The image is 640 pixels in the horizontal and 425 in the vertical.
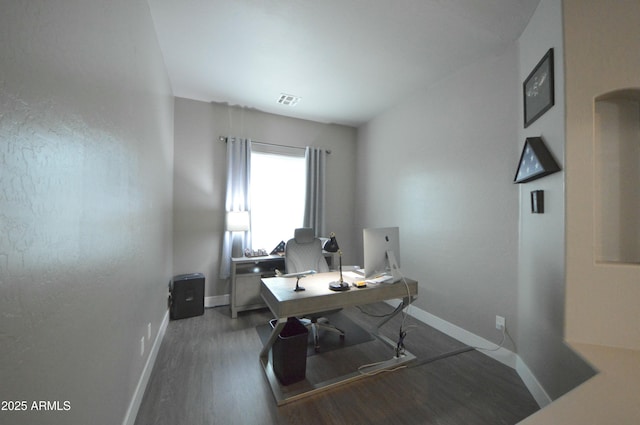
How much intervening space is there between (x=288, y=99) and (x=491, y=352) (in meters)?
3.74

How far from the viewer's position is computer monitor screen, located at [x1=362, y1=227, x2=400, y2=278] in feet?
6.47

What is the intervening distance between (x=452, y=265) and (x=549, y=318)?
106 centimetres

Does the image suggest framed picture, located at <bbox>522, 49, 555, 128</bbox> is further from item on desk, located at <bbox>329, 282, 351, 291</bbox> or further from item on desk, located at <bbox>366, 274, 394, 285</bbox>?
item on desk, located at <bbox>329, 282, 351, 291</bbox>

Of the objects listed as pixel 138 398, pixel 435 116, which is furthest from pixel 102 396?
pixel 435 116

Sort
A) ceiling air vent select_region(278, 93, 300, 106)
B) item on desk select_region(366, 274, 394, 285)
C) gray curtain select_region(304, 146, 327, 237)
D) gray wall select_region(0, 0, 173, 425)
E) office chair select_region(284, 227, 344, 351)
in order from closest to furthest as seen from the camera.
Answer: gray wall select_region(0, 0, 173, 425) < item on desk select_region(366, 274, 394, 285) < office chair select_region(284, 227, 344, 351) < ceiling air vent select_region(278, 93, 300, 106) < gray curtain select_region(304, 146, 327, 237)

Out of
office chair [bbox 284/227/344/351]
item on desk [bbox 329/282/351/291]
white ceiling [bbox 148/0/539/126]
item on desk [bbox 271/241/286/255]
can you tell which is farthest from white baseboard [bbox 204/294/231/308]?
white ceiling [bbox 148/0/539/126]

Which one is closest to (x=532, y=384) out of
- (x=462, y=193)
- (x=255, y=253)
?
(x=462, y=193)

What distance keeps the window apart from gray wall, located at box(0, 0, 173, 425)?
78.6 inches

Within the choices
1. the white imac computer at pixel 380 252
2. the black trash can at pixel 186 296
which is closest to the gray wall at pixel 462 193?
the white imac computer at pixel 380 252

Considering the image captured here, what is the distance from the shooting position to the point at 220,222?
3473mm

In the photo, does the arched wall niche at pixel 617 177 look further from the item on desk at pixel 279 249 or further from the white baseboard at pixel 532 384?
the item on desk at pixel 279 249

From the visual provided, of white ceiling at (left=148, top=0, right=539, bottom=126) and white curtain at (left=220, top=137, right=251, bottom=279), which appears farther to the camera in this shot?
white curtain at (left=220, top=137, right=251, bottom=279)

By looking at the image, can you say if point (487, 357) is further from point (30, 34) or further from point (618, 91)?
point (30, 34)

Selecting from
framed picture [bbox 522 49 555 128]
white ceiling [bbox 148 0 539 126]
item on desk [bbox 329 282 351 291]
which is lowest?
item on desk [bbox 329 282 351 291]
